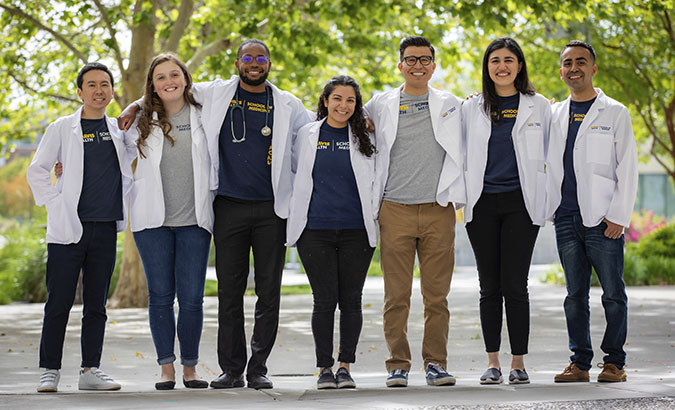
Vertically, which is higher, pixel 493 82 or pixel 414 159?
pixel 493 82

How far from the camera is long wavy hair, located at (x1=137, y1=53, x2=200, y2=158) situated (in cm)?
590

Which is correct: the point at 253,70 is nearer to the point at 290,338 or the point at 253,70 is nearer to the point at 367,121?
the point at 367,121

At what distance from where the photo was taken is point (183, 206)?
5891 millimetres

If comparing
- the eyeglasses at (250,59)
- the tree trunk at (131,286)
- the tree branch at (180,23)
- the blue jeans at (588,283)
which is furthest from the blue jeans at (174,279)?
the tree trunk at (131,286)

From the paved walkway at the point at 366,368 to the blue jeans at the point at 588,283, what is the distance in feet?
0.86

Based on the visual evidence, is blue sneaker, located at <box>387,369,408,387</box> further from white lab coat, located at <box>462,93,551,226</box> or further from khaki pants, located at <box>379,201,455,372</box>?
white lab coat, located at <box>462,93,551,226</box>

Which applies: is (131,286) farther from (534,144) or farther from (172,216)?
(534,144)

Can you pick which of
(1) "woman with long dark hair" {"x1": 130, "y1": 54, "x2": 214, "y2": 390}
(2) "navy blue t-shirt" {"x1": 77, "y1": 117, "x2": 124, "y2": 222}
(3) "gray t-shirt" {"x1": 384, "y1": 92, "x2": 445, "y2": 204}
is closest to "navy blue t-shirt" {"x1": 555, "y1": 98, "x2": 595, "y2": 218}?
(3) "gray t-shirt" {"x1": 384, "y1": 92, "x2": 445, "y2": 204}

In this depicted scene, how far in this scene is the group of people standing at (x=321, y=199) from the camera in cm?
589

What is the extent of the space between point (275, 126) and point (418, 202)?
3.53ft

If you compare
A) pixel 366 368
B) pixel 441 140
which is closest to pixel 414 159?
pixel 441 140

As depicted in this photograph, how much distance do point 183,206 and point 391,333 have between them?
161 cm

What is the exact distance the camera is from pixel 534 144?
5961 mm

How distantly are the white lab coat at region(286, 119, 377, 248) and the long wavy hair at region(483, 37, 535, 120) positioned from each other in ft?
2.94
